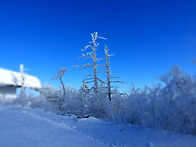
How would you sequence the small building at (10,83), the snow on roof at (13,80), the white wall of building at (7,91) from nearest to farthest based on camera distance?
the white wall of building at (7,91), the small building at (10,83), the snow on roof at (13,80)

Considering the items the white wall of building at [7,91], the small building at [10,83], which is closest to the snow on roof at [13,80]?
the small building at [10,83]

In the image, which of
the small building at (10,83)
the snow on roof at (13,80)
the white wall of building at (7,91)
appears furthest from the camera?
the snow on roof at (13,80)

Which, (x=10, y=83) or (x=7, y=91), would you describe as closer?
(x=7, y=91)

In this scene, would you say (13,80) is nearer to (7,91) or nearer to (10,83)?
(10,83)

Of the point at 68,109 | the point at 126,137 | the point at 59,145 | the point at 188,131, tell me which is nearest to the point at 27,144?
the point at 59,145

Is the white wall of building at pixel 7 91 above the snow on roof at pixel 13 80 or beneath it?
beneath

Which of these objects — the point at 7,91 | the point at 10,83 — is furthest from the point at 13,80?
the point at 7,91

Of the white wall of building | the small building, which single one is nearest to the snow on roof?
the small building

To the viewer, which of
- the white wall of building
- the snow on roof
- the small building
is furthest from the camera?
the snow on roof

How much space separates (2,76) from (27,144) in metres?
23.4

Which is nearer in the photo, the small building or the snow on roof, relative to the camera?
the small building

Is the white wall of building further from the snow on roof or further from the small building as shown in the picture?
the snow on roof

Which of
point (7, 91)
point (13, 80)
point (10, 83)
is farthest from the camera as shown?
point (13, 80)

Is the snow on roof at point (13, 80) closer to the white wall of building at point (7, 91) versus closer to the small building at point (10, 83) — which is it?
the small building at point (10, 83)
